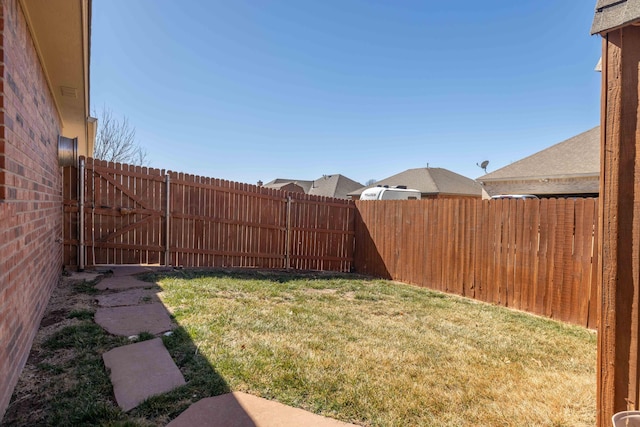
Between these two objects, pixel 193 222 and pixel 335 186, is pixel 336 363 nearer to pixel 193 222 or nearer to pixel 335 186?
pixel 193 222

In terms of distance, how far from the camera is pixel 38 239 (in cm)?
301

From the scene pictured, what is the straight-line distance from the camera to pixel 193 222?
6793 millimetres

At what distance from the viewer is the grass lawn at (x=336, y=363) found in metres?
2.00

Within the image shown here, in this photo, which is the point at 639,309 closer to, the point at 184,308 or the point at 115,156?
the point at 184,308

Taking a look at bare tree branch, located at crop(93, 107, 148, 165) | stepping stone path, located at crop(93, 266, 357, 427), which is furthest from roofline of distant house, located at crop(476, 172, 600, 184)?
Answer: bare tree branch, located at crop(93, 107, 148, 165)

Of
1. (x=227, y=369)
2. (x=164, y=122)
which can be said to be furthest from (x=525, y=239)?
(x=164, y=122)

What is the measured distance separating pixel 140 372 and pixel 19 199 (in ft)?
4.83

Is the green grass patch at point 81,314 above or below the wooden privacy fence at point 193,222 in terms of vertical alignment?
below

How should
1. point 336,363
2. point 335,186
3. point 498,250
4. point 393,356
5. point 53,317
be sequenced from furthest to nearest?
1. point 335,186
2. point 498,250
3. point 53,317
4. point 393,356
5. point 336,363

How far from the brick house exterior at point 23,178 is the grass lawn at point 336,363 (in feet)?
1.06

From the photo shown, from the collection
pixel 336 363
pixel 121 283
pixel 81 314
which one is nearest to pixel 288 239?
pixel 121 283

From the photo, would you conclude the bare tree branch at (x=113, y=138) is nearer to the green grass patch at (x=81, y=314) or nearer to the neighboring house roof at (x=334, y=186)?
the neighboring house roof at (x=334, y=186)

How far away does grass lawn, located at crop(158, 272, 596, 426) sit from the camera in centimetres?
213

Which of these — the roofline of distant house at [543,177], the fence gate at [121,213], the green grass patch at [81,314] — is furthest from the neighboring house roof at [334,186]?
the green grass patch at [81,314]
